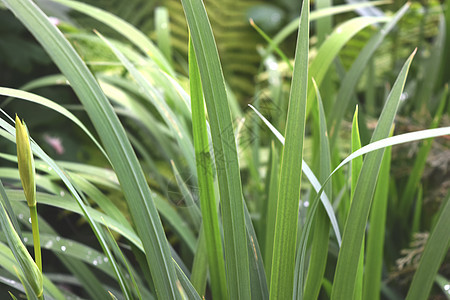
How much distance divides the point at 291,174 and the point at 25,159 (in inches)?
8.4

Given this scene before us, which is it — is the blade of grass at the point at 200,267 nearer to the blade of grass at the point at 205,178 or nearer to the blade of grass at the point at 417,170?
the blade of grass at the point at 205,178

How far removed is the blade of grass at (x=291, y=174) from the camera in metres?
0.36

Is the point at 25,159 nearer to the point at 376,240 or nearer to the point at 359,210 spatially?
the point at 359,210

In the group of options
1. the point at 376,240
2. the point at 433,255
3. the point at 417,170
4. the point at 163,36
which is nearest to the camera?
the point at 433,255

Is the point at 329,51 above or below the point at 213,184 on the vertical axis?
above

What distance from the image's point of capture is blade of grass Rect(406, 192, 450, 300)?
42 cm

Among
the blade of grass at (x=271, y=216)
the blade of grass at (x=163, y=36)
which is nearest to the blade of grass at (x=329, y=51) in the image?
the blade of grass at (x=271, y=216)

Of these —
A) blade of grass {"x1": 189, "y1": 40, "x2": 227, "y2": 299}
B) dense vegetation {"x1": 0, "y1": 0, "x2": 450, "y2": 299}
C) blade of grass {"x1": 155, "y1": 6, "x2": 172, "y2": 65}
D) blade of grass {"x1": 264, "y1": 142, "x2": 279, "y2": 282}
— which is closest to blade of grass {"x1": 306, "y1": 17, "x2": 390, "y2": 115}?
dense vegetation {"x1": 0, "y1": 0, "x2": 450, "y2": 299}

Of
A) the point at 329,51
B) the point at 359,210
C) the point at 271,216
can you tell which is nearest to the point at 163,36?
the point at 329,51

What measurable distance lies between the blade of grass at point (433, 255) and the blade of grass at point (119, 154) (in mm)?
257

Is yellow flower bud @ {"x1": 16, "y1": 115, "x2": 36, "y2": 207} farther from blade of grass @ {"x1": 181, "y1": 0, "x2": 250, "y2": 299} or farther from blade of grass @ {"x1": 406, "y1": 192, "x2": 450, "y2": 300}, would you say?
blade of grass @ {"x1": 406, "y1": 192, "x2": 450, "y2": 300}

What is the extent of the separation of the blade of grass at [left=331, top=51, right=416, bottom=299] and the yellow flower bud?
0.28 m

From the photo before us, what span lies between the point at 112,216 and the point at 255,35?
142 cm

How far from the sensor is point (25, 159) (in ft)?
0.99
